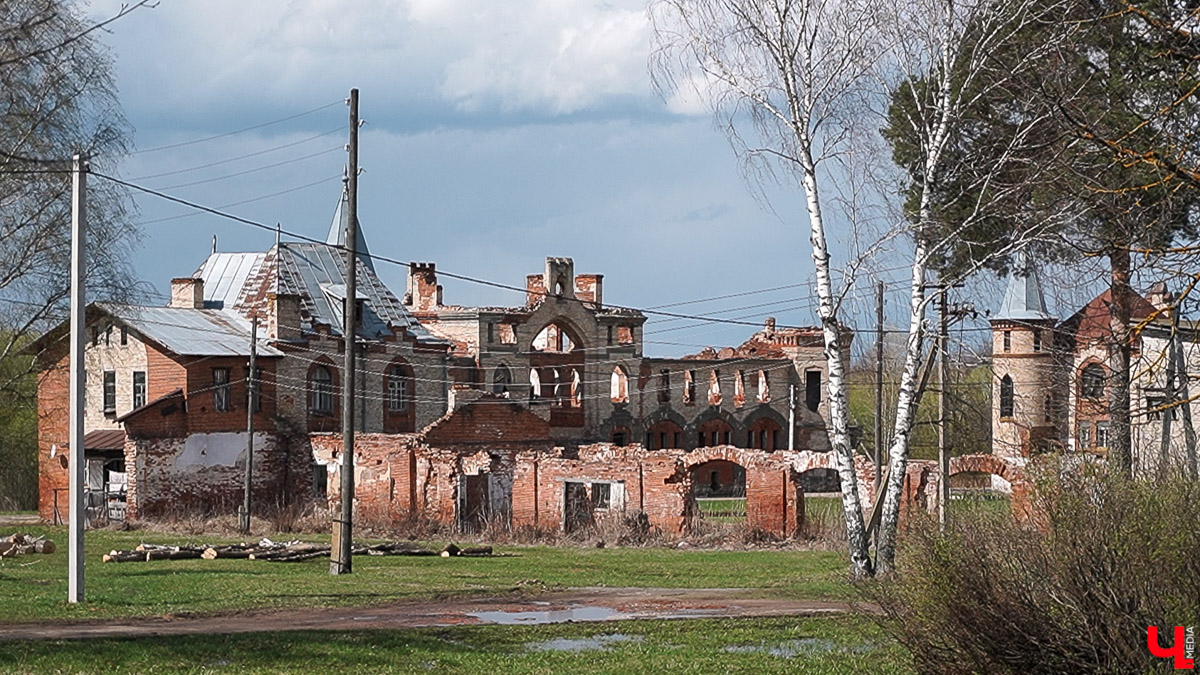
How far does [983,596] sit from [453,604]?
11.9 m

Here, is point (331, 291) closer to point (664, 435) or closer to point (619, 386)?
point (619, 386)

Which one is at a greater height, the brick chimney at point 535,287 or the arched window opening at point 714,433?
the brick chimney at point 535,287

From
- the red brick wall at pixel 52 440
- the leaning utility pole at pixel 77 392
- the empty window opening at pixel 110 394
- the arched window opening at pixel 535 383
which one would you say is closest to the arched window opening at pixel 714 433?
the arched window opening at pixel 535 383

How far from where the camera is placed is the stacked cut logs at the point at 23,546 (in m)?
30.9

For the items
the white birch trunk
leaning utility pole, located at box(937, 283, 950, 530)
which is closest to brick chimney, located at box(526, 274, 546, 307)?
leaning utility pole, located at box(937, 283, 950, 530)

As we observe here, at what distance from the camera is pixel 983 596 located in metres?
9.87

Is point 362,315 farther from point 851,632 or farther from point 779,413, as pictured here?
point 851,632

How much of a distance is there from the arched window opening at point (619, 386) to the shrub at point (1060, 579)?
51.0 m

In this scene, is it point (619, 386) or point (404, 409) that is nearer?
point (404, 409)

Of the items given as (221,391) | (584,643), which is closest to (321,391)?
(221,391)

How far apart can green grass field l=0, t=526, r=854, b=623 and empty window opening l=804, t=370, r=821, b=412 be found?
3109cm

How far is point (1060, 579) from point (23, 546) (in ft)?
89.3

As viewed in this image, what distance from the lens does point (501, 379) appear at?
5766 cm

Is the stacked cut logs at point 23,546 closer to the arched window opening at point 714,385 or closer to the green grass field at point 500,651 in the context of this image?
the green grass field at point 500,651
